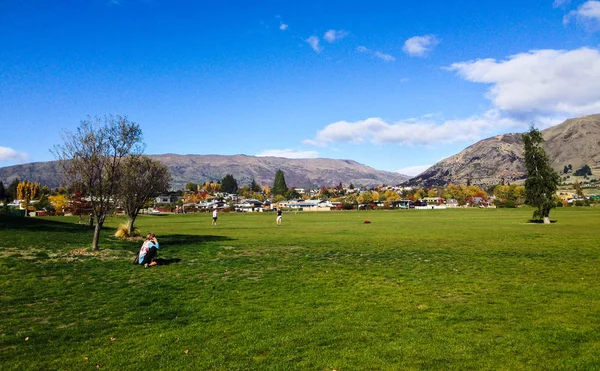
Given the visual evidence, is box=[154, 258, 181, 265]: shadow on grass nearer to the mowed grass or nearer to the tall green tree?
the mowed grass

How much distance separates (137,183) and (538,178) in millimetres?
56872

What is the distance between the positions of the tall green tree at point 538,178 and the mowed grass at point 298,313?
141 feet

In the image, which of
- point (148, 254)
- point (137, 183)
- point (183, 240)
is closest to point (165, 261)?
point (148, 254)

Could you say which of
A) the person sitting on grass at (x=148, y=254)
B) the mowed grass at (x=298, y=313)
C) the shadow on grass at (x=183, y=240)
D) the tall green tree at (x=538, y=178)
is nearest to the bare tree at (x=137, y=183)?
the shadow on grass at (x=183, y=240)

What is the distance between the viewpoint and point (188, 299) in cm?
1453

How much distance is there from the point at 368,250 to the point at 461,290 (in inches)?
531

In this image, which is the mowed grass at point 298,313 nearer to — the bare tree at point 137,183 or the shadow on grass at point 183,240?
the shadow on grass at point 183,240

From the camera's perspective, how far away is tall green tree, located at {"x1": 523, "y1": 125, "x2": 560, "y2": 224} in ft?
198

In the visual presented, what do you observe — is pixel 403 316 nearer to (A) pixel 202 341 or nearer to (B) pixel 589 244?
(A) pixel 202 341

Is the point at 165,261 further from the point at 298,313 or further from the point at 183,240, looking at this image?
the point at 183,240

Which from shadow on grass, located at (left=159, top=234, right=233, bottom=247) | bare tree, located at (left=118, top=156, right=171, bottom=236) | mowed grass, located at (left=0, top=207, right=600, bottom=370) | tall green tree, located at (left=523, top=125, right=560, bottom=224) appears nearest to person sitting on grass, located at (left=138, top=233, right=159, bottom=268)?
Result: mowed grass, located at (left=0, top=207, right=600, bottom=370)

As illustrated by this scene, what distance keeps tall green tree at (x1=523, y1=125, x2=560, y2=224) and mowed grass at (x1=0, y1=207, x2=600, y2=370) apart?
42.9 m

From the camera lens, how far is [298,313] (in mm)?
12562

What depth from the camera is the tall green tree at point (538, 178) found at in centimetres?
6046
